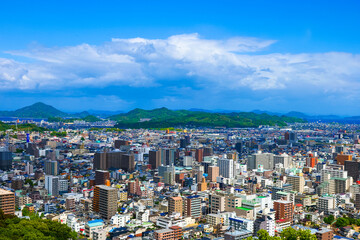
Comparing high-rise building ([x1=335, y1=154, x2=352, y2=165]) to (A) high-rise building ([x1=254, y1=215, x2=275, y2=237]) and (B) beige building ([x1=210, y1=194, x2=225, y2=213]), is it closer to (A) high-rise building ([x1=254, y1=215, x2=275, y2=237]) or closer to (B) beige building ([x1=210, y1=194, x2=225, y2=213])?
(B) beige building ([x1=210, y1=194, x2=225, y2=213])

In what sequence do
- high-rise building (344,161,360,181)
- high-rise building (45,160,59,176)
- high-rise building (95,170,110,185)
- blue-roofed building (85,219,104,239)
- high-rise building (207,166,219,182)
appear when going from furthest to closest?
1. high-rise building (45,160,59,176)
2. high-rise building (344,161,360,181)
3. high-rise building (207,166,219,182)
4. high-rise building (95,170,110,185)
5. blue-roofed building (85,219,104,239)

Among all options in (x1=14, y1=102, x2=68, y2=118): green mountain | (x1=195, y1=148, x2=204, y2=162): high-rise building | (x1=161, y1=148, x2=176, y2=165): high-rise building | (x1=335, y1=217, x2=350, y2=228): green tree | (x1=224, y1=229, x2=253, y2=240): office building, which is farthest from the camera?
(x1=14, y1=102, x2=68, y2=118): green mountain

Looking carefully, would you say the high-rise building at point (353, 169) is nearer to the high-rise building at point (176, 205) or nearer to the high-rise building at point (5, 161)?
the high-rise building at point (176, 205)

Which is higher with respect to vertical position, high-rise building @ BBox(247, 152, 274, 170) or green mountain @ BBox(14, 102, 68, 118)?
green mountain @ BBox(14, 102, 68, 118)

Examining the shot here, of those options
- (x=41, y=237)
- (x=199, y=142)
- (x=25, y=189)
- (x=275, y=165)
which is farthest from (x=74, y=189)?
(x=199, y=142)

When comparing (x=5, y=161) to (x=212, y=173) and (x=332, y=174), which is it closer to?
(x=212, y=173)

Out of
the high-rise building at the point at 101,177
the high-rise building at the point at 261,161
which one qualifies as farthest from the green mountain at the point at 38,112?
the high-rise building at the point at 101,177

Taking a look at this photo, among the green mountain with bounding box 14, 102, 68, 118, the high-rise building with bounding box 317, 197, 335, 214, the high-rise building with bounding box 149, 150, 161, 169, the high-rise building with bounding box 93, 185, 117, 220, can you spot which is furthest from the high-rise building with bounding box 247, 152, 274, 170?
the green mountain with bounding box 14, 102, 68, 118

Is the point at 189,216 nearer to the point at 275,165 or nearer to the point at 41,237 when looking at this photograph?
the point at 41,237
